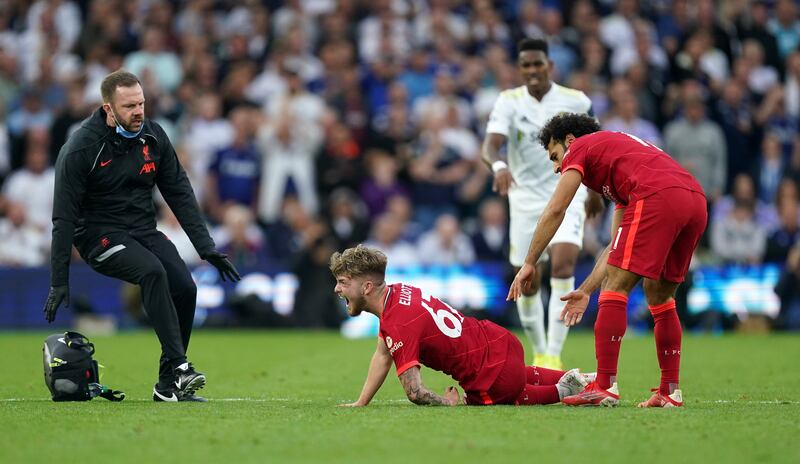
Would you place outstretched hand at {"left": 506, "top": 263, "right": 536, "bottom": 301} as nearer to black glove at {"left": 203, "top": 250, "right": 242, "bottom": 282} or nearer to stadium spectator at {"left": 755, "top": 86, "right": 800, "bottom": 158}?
black glove at {"left": 203, "top": 250, "right": 242, "bottom": 282}

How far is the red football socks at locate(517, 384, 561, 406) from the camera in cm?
887

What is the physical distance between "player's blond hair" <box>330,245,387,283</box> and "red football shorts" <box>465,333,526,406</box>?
1018 millimetres

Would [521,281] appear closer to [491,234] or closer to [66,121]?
[491,234]

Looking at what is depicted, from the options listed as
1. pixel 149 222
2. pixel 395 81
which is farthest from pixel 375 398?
pixel 395 81

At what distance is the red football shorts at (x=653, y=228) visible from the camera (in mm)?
8273

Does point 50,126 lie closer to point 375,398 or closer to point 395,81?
point 395,81

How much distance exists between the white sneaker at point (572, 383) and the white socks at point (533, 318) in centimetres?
284

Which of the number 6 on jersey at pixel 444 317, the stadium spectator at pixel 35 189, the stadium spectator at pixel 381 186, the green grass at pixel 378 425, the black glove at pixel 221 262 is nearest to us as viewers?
the green grass at pixel 378 425

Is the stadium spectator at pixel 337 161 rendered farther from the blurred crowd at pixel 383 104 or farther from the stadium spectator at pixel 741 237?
the stadium spectator at pixel 741 237

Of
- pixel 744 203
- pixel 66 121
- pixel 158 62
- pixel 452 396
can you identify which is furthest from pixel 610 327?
pixel 158 62

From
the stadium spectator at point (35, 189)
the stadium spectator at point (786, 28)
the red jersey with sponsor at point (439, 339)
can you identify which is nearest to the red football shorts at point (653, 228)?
the red jersey with sponsor at point (439, 339)

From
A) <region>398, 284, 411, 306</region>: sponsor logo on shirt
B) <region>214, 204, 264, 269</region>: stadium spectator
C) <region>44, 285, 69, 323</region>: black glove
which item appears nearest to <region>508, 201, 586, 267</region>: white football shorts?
<region>398, 284, 411, 306</region>: sponsor logo on shirt

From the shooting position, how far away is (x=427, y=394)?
8.50 m

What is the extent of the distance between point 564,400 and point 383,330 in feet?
4.59
